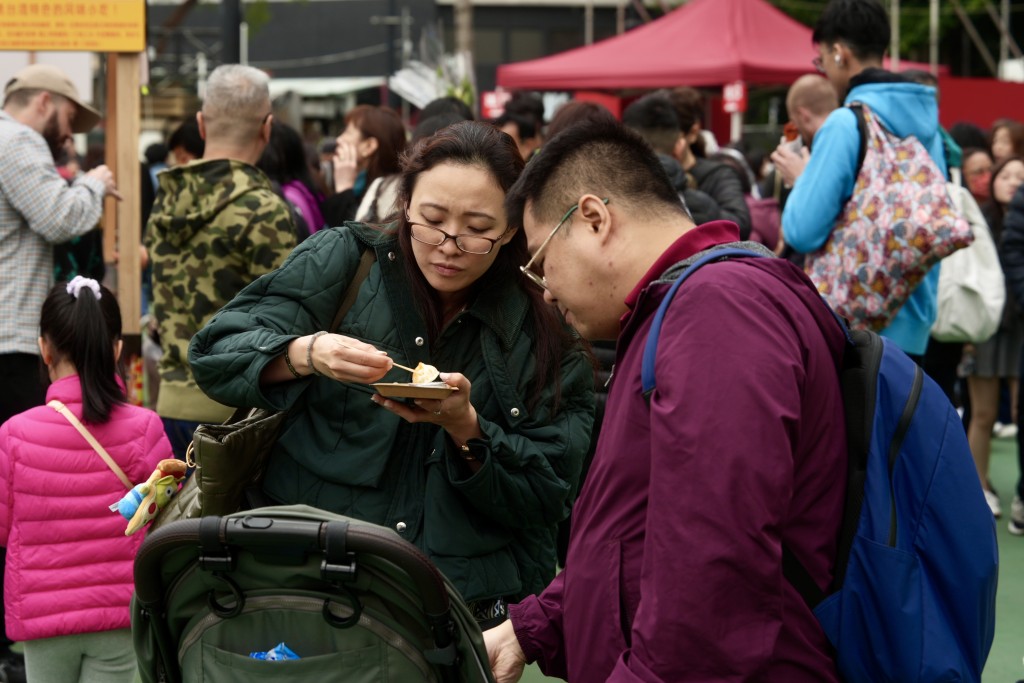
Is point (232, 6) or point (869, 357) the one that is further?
point (232, 6)

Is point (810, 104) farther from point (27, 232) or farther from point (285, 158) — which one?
point (27, 232)

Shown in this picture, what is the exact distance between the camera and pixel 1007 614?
607 centimetres

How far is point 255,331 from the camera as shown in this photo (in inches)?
123

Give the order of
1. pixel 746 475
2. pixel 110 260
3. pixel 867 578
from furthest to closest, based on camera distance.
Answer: pixel 110 260 < pixel 867 578 < pixel 746 475

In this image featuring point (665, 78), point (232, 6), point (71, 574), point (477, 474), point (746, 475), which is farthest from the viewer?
point (665, 78)

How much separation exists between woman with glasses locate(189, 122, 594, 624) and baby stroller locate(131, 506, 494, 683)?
0.72m

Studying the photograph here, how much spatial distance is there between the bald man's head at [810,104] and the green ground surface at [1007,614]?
247cm

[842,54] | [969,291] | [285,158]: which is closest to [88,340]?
[285,158]

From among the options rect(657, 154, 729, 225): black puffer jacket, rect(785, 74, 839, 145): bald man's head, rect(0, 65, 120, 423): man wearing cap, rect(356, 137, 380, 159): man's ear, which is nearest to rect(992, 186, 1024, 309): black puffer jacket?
rect(785, 74, 839, 145): bald man's head

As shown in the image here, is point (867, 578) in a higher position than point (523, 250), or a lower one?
lower

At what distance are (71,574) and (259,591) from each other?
195 cm

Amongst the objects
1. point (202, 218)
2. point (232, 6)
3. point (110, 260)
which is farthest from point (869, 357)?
point (232, 6)

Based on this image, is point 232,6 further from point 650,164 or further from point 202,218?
point 650,164

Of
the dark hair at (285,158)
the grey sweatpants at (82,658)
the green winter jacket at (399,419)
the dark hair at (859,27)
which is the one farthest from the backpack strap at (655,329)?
the dark hair at (285,158)
